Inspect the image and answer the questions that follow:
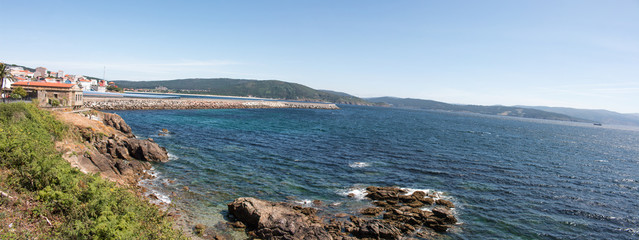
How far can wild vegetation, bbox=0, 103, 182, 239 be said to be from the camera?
11.0 m

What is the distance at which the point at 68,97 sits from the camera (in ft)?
158

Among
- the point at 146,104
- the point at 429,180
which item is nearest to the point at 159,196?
the point at 429,180

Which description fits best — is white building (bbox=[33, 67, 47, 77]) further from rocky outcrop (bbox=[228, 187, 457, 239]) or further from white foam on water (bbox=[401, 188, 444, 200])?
white foam on water (bbox=[401, 188, 444, 200])

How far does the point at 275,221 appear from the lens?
719 inches

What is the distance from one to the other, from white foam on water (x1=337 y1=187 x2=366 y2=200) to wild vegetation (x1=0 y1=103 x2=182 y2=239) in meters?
14.7

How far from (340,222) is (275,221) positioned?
4571 mm

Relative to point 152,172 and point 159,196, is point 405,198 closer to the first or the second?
point 159,196

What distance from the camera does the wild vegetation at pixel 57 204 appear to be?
11.0m

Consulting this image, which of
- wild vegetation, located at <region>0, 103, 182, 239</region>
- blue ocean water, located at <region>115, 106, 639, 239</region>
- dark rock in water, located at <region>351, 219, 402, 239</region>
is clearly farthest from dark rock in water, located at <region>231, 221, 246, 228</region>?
dark rock in water, located at <region>351, 219, 402, 239</region>

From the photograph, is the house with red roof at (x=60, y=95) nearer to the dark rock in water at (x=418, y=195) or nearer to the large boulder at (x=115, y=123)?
the large boulder at (x=115, y=123)

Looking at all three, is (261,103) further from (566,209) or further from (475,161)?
(566,209)

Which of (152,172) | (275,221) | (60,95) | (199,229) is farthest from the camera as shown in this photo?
(60,95)

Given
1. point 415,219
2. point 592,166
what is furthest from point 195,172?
point 592,166

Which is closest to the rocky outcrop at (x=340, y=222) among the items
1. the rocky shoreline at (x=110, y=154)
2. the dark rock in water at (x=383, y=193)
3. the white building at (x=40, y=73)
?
the dark rock in water at (x=383, y=193)
